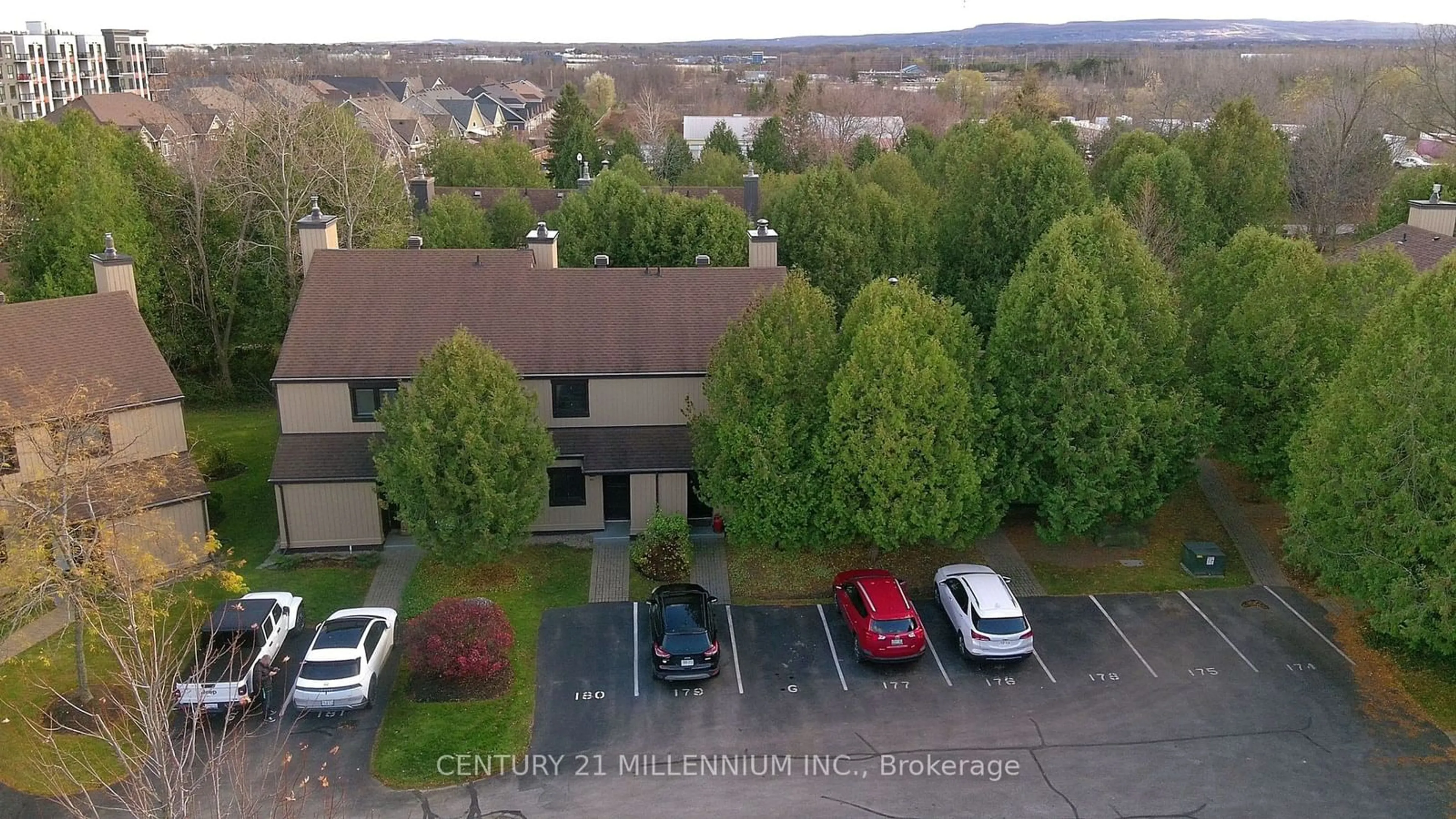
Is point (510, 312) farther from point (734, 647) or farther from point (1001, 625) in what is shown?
point (1001, 625)

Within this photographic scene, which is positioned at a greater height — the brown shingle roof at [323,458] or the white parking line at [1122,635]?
the brown shingle roof at [323,458]

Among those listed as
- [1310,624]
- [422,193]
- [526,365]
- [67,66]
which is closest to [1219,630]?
[1310,624]

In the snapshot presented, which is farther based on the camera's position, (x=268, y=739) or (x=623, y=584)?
(x=623, y=584)

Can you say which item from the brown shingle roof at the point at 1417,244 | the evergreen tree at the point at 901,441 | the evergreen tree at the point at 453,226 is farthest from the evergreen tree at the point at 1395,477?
the evergreen tree at the point at 453,226

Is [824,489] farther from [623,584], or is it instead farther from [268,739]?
[268,739]

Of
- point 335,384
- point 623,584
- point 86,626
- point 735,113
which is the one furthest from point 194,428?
point 735,113

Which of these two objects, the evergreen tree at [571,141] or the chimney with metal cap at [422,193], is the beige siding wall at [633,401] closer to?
the chimney with metal cap at [422,193]
